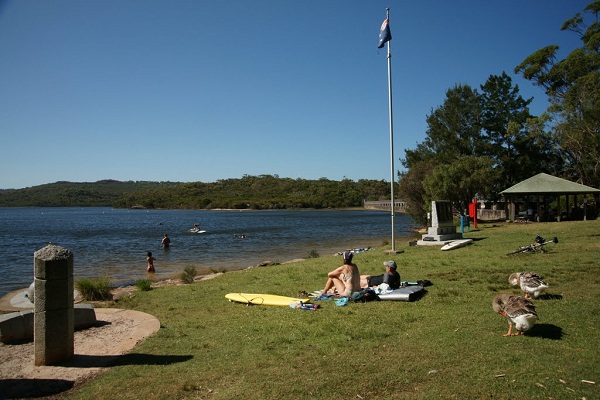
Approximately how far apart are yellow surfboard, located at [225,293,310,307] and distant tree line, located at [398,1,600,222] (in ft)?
65.2

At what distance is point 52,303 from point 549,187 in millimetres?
32453

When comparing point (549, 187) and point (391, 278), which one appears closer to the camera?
point (391, 278)

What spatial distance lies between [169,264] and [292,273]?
1338cm

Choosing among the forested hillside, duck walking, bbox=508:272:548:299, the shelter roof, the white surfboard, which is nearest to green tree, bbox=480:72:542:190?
the shelter roof

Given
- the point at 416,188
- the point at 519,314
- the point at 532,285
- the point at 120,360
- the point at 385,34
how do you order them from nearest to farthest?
the point at 519,314
the point at 120,360
the point at 532,285
the point at 385,34
the point at 416,188

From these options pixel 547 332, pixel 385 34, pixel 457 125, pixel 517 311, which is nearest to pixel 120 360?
pixel 517 311

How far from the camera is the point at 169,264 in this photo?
85.4ft

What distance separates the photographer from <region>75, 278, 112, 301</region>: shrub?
42.3ft

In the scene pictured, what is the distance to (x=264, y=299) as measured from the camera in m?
10.3

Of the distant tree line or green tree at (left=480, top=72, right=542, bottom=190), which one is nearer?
the distant tree line

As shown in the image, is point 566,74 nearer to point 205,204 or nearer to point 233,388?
point 233,388

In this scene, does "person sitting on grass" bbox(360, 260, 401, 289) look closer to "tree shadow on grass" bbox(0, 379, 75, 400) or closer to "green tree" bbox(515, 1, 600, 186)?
"tree shadow on grass" bbox(0, 379, 75, 400)

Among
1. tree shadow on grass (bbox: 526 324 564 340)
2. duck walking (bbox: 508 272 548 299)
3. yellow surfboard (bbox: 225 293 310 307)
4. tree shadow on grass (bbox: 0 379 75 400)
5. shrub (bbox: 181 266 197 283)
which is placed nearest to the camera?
tree shadow on grass (bbox: 0 379 75 400)

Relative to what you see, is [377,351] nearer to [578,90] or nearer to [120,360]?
[120,360]
